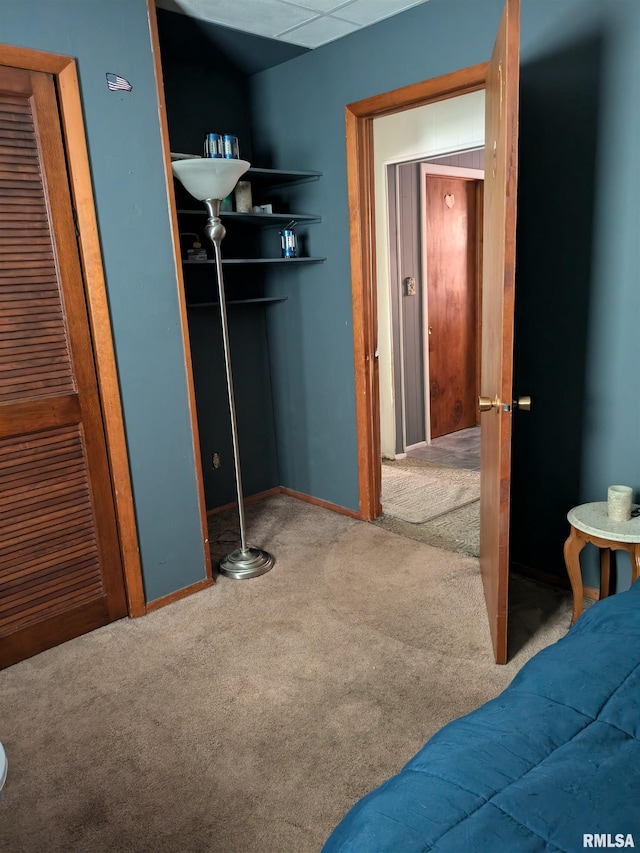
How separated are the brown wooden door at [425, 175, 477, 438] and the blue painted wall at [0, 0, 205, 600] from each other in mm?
2712

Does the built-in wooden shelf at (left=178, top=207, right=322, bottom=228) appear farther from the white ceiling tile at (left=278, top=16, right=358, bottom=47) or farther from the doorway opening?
the doorway opening

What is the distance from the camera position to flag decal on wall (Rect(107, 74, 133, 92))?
90.7 inches

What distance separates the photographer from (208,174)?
2.52 m

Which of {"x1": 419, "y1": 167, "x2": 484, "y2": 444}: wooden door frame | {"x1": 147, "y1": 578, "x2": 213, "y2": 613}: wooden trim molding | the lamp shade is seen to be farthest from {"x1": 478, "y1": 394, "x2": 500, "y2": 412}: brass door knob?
{"x1": 419, "y1": 167, "x2": 484, "y2": 444}: wooden door frame

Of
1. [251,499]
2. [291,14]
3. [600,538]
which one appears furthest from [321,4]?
[251,499]

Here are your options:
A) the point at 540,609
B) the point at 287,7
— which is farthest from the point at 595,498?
the point at 287,7

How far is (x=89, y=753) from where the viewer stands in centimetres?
189

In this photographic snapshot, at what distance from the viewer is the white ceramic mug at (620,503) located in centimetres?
213

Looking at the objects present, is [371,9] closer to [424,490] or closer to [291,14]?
[291,14]

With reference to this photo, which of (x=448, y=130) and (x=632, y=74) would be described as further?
(x=448, y=130)

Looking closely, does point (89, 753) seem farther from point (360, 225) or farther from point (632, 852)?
point (360, 225)

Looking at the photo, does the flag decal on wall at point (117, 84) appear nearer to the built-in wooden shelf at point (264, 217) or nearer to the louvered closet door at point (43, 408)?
the louvered closet door at point (43, 408)

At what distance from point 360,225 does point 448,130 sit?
1.28 meters

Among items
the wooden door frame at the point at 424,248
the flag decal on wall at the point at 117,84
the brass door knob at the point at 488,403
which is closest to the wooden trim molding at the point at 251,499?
the wooden door frame at the point at 424,248
